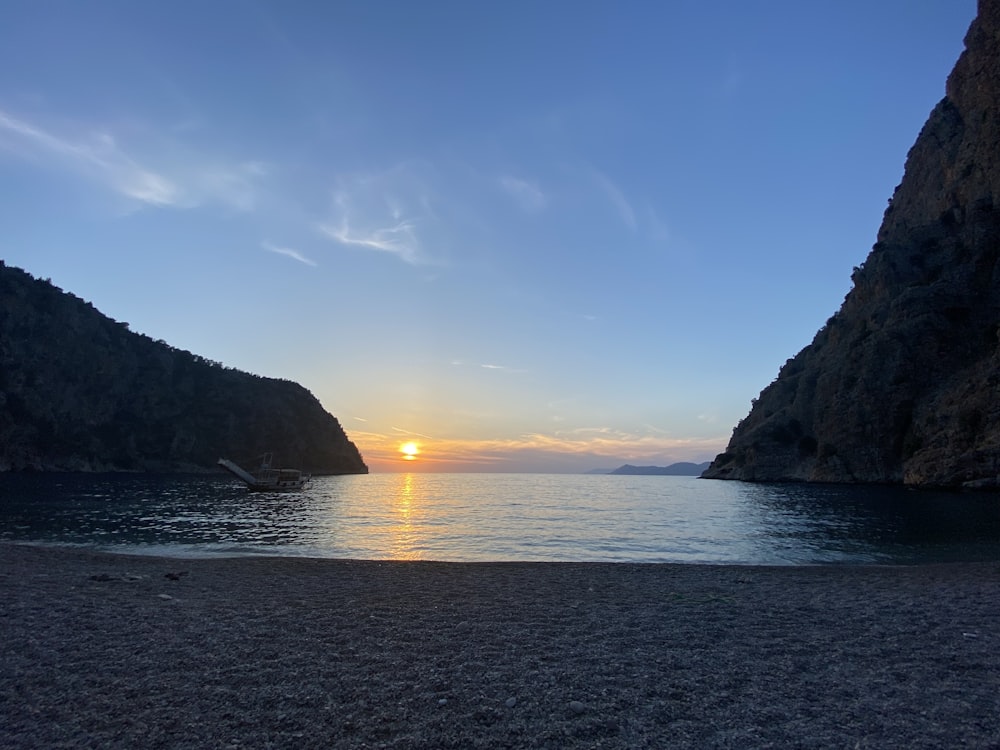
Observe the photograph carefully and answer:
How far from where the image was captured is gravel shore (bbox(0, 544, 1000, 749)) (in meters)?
6.63

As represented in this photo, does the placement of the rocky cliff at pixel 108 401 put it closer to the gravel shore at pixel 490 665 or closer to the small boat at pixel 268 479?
the small boat at pixel 268 479

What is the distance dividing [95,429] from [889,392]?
7409 inches

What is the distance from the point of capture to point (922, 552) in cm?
2848

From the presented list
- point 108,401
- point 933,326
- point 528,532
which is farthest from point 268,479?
point 933,326

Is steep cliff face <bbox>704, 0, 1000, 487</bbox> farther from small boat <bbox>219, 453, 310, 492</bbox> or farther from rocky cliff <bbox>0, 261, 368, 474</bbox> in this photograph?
rocky cliff <bbox>0, 261, 368, 474</bbox>

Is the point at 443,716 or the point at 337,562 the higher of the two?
the point at 443,716

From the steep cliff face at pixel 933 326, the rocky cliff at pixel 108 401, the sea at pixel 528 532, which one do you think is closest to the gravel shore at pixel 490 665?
the sea at pixel 528 532

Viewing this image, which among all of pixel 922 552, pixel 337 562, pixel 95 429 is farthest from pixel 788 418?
pixel 95 429

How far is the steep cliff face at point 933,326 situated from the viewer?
279 ft

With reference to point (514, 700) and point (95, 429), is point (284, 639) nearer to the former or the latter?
point (514, 700)

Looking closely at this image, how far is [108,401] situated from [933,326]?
7716 inches

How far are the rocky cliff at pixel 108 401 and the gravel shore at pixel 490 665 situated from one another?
15387 cm

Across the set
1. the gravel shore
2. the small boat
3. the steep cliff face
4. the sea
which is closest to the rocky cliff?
the small boat

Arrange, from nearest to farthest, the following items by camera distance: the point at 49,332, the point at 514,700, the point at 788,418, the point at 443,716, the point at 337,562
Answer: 1. the point at 443,716
2. the point at 514,700
3. the point at 337,562
4. the point at 788,418
5. the point at 49,332
